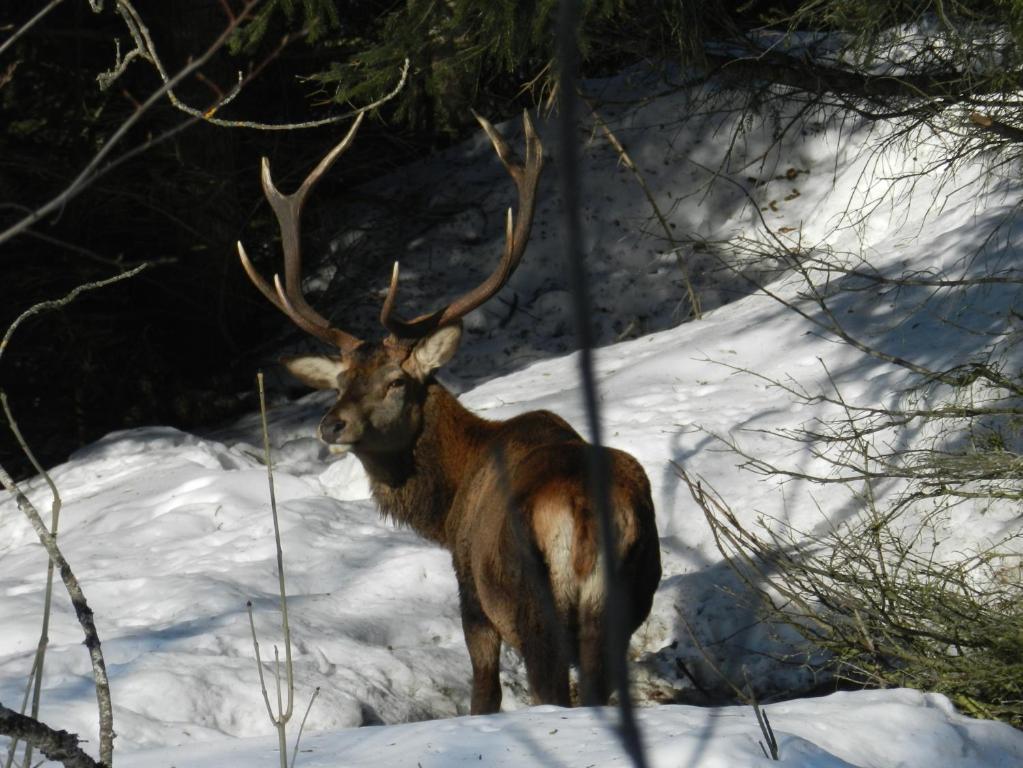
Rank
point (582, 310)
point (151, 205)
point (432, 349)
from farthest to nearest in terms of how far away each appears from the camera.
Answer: point (151, 205)
point (432, 349)
point (582, 310)

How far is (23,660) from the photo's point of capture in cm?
520

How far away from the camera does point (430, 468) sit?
5.61 metres

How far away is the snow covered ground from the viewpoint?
358 cm

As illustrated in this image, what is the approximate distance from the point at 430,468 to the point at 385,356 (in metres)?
0.55

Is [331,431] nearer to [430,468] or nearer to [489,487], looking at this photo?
[430,468]

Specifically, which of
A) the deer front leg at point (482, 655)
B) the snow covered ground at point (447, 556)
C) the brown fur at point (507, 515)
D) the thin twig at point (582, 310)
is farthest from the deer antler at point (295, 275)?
the thin twig at point (582, 310)

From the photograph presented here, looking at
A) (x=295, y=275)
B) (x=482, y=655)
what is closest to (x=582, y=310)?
(x=482, y=655)

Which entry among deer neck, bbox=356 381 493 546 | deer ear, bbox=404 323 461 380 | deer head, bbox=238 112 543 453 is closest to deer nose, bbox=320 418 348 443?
deer head, bbox=238 112 543 453

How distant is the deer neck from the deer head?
63 mm

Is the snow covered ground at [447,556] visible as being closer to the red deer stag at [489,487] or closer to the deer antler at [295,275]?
the red deer stag at [489,487]

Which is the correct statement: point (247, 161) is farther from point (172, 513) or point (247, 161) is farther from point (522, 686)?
point (522, 686)

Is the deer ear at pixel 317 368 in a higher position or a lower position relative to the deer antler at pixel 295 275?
lower

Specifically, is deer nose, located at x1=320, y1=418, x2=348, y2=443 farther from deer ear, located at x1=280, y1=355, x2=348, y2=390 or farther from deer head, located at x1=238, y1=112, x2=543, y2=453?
deer ear, located at x1=280, y1=355, x2=348, y2=390

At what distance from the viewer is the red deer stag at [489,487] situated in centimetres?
434
